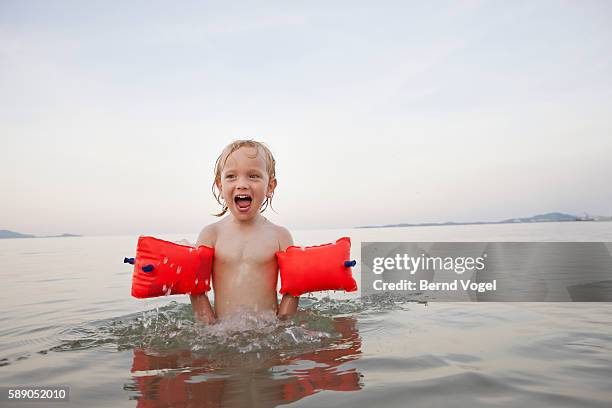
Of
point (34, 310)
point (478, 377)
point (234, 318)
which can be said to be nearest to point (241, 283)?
point (234, 318)

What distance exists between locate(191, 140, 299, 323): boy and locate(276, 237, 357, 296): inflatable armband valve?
0.14m

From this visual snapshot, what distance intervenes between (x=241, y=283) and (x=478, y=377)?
6.97 feet

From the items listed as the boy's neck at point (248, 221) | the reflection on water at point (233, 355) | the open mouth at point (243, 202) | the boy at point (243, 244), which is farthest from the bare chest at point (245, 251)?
the reflection on water at point (233, 355)

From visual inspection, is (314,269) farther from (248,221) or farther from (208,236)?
(208,236)

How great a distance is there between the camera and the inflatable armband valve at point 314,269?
390cm

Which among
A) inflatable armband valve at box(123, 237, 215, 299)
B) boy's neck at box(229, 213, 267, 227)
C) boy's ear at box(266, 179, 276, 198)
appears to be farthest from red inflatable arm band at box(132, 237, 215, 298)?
boy's ear at box(266, 179, 276, 198)

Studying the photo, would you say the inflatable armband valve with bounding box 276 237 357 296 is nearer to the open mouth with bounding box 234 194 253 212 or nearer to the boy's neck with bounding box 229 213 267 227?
the boy's neck with bounding box 229 213 267 227

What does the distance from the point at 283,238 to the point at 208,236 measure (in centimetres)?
69

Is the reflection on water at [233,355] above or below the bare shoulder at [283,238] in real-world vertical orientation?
below

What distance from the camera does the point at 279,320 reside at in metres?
3.87

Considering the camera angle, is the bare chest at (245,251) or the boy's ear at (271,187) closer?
the bare chest at (245,251)

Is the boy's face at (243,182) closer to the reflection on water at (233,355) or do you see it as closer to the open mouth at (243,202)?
the open mouth at (243,202)

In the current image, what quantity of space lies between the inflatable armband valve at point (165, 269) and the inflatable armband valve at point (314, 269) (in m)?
0.75

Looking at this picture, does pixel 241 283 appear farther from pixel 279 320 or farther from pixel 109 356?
pixel 109 356
